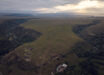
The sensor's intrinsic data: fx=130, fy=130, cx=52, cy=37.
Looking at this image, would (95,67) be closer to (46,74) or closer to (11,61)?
(46,74)

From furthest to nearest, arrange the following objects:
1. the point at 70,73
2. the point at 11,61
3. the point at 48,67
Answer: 1. the point at 11,61
2. the point at 48,67
3. the point at 70,73

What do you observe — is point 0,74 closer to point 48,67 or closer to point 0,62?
point 0,62

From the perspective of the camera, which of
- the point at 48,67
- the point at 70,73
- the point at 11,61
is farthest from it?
the point at 11,61

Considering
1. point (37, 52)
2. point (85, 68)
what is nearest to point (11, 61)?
point (37, 52)

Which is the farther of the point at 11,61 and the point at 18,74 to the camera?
the point at 11,61

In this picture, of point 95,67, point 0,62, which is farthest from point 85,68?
point 0,62

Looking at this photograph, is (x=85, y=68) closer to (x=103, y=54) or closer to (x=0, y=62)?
(x=103, y=54)

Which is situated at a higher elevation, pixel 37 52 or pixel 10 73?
pixel 37 52

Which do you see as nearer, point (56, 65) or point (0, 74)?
point (0, 74)
